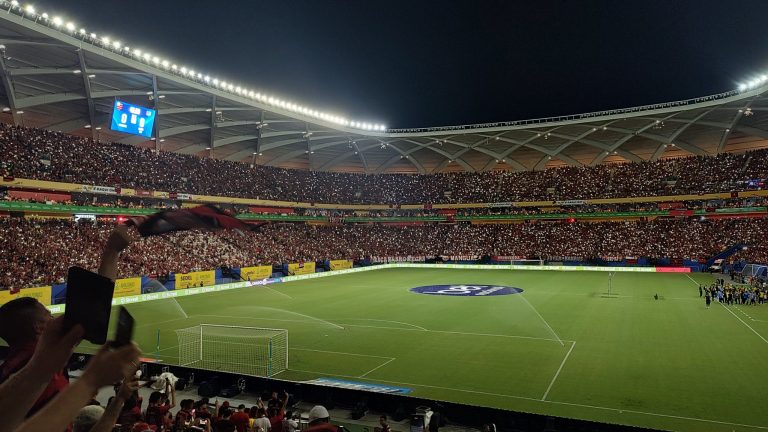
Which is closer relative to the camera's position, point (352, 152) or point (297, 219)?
point (297, 219)

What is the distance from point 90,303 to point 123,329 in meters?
0.17

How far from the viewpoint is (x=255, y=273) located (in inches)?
1901

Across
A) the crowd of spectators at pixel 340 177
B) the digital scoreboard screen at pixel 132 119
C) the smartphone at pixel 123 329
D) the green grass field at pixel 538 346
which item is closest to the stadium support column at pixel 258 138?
the crowd of spectators at pixel 340 177

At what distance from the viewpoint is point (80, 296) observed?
76.3 inches

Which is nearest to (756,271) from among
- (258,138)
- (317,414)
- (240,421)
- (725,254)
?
(725,254)

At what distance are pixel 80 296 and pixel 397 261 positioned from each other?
68.6 metres

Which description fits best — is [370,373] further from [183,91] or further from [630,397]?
[183,91]

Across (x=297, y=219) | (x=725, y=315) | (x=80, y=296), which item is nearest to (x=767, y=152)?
(x=725, y=315)

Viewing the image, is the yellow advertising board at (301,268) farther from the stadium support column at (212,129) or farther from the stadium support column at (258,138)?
the stadium support column at (212,129)

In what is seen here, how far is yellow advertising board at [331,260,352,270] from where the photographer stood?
60000 millimetres

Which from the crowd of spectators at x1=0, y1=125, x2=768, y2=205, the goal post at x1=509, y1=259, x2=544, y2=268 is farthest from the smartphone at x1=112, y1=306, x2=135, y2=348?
the goal post at x1=509, y1=259, x2=544, y2=268

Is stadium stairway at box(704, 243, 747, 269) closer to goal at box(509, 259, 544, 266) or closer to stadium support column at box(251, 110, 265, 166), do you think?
goal at box(509, 259, 544, 266)

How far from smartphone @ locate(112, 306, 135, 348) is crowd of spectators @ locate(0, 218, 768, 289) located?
26.4 meters

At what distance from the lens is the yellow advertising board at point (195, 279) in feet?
131
